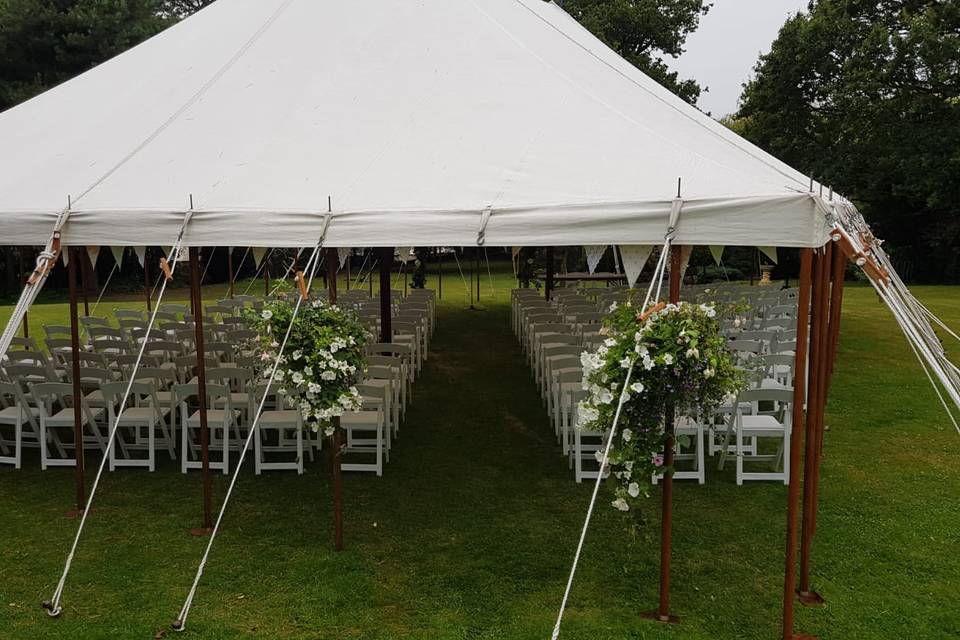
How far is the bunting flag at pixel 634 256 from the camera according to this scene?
396 centimetres

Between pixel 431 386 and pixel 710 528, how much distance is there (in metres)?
4.79

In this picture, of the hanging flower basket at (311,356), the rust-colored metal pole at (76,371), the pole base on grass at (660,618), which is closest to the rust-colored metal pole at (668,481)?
the pole base on grass at (660,618)

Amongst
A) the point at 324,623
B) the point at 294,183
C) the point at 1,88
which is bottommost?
the point at 324,623

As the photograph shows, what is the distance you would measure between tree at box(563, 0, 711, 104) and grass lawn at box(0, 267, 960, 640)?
58.6 feet

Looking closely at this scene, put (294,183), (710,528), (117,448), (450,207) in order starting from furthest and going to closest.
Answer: (117,448) < (710,528) < (294,183) < (450,207)

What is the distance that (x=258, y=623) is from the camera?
3.96m

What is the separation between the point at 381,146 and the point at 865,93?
55.4 ft

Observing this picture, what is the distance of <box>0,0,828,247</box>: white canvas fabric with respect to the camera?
162 inches

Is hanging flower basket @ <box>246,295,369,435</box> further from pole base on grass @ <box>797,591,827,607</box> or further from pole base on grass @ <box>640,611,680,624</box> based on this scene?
pole base on grass @ <box>797,591,827,607</box>

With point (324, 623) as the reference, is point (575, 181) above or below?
above

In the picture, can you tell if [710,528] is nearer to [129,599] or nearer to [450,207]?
[450,207]

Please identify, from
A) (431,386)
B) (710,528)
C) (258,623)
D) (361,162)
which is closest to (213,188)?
(361,162)

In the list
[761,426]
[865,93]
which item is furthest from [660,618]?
[865,93]

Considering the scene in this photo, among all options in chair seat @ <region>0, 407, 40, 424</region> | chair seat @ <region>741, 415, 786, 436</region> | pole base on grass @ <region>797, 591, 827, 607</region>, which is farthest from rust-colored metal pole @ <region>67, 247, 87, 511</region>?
chair seat @ <region>741, 415, 786, 436</region>
